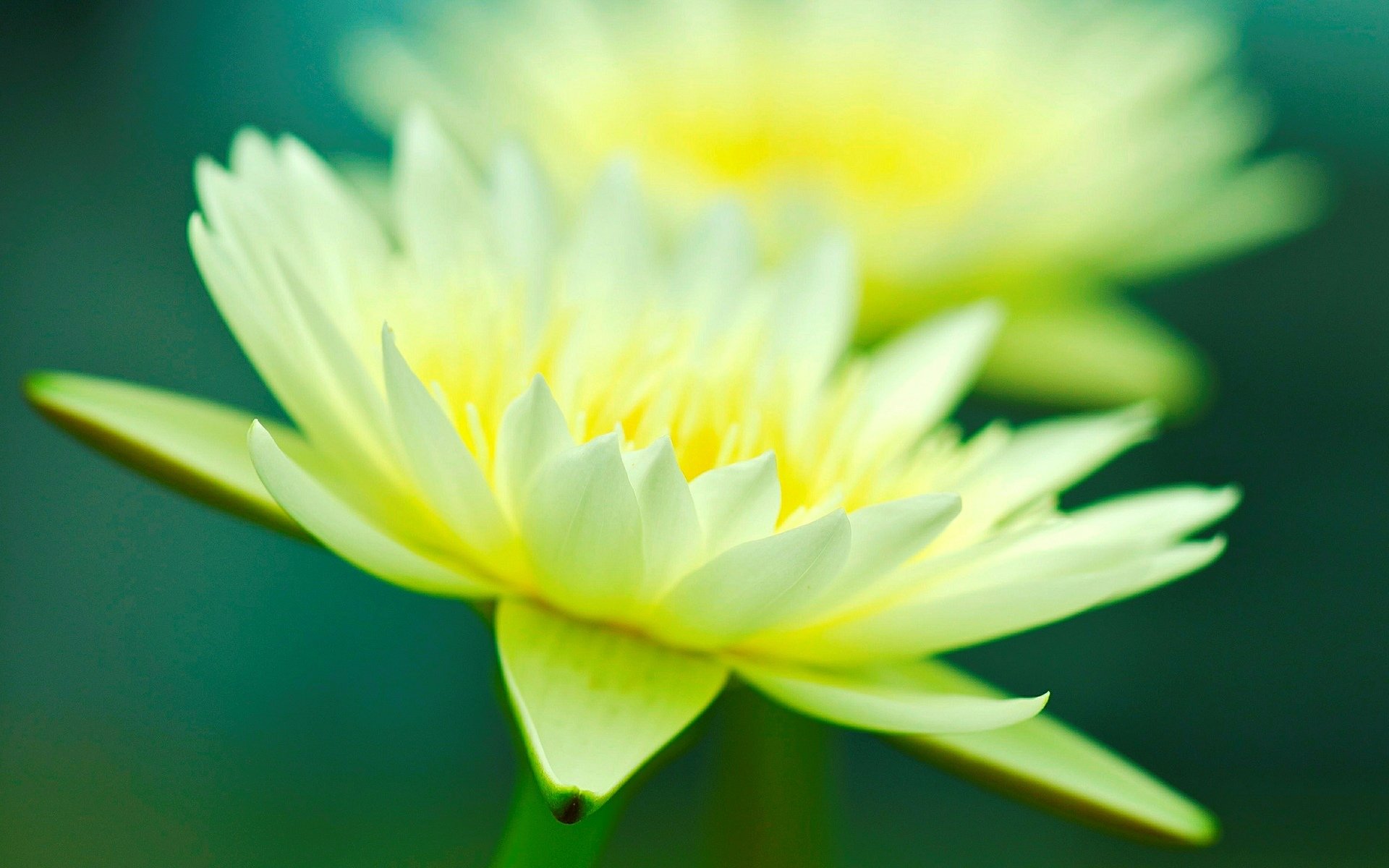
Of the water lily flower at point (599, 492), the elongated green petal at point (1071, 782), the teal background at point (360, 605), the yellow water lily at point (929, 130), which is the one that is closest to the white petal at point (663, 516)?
the water lily flower at point (599, 492)

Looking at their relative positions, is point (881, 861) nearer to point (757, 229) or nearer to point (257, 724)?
point (257, 724)

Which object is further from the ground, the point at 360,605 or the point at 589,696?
the point at 589,696

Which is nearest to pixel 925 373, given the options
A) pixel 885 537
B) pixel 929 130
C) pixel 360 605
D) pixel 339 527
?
pixel 885 537

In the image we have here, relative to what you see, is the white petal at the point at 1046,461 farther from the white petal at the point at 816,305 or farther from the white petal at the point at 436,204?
the white petal at the point at 436,204

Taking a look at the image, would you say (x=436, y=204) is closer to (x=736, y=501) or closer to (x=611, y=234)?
(x=611, y=234)

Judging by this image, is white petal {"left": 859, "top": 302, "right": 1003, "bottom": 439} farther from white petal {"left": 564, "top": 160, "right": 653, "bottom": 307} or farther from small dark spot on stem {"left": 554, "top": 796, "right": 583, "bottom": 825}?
small dark spot on stem {"left": 554, "top": 796, "right": 583, "bottom": 825}

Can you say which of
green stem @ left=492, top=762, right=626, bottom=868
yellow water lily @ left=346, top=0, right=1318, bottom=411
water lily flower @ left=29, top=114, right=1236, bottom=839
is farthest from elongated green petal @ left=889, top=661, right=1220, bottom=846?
yellow water lily @ left=346, top=0, right=1318, bottom=411

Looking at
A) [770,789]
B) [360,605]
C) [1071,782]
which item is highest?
[1071,782]
